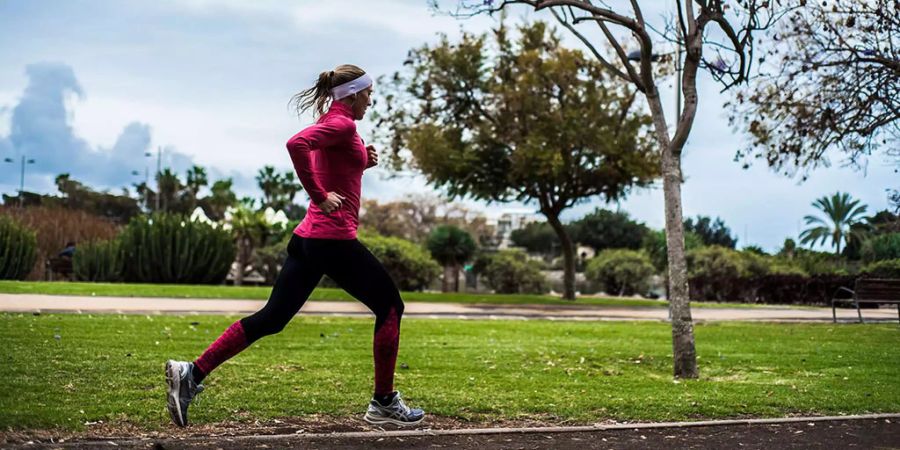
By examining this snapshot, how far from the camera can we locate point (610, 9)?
10.1 meters

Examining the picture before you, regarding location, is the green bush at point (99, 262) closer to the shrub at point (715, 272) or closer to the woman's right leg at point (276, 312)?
the shrub at point (715, 272)

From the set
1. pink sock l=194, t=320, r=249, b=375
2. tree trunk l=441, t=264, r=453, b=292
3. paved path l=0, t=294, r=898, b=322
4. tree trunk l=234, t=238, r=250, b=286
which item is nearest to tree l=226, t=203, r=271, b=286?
tree trunk l=234, t=238, r=250, b=286

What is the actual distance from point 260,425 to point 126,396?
1236 millimetres

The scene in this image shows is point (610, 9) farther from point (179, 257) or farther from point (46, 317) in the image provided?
point (179, 257)

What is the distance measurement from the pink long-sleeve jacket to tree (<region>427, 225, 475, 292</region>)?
30111 mm

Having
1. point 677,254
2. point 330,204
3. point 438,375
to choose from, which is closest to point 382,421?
point 330,204

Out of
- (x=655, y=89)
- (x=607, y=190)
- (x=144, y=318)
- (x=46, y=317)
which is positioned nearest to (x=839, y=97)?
(x=655, y=89)

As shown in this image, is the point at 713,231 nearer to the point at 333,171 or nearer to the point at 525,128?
the point at 525,128

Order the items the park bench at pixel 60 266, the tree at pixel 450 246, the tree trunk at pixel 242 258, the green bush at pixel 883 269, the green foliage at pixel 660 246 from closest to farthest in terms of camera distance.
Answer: the green bush at pixel 883 269
the park bench at pixel 60 266
the tree at pixel 450 246
the tree trunk at pixel 242 258
the green foliage at pixel 660 246

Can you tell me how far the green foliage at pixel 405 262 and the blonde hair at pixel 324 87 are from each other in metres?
26.1

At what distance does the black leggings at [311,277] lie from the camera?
18.4 feet

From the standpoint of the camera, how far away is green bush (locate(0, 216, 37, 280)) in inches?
944

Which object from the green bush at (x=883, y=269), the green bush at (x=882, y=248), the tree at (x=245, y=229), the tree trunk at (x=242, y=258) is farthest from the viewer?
the tree at (x=245, y=229)

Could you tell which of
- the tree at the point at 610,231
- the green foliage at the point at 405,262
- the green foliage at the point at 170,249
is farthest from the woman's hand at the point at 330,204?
the tree at the point at 610,231
